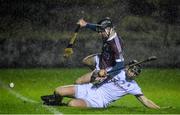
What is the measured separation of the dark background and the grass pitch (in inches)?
5.8

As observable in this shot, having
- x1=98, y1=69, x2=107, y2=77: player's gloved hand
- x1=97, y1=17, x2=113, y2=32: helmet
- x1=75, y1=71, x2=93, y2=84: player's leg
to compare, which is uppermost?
x1=97, y1=17, x2=113, y2=32: helmet

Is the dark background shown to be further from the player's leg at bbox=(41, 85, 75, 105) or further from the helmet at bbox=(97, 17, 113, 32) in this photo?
the player's leg at bbox=(41, 85, 75, 105)

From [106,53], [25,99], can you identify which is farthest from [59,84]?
[106,53]

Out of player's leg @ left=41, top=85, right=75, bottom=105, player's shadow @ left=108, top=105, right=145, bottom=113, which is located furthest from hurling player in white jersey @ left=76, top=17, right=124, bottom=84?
player's shadow @ left=108, top=105, right=145, bottom=113

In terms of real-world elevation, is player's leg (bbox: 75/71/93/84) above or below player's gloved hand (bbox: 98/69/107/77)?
below

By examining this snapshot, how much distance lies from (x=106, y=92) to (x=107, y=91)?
19 mm

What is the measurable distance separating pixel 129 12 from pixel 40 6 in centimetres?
137

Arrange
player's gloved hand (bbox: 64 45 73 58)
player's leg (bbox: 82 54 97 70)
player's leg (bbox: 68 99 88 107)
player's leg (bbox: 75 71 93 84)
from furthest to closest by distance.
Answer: player's gloved hand (bbox: 64 45 73 58)
player's leg (bbox: 82 54 97 70)
player's leg (bbox: 75 71 93 84)
player's leg (bbox: 68 99 88 107)

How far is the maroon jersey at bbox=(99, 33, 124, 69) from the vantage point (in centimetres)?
729

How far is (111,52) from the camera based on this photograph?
24.1 ft

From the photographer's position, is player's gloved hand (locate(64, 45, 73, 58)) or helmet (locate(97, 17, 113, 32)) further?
player's gloved hand (locate(64, 45, 73, 58))

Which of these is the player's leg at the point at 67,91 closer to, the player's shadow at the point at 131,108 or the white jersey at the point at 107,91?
the white jersey at the point at 107,91

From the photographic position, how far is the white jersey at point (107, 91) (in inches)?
284

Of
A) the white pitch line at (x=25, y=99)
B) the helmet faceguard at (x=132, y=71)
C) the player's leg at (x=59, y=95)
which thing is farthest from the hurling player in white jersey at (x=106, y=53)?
the white pitch line at (x=25, y=99)
